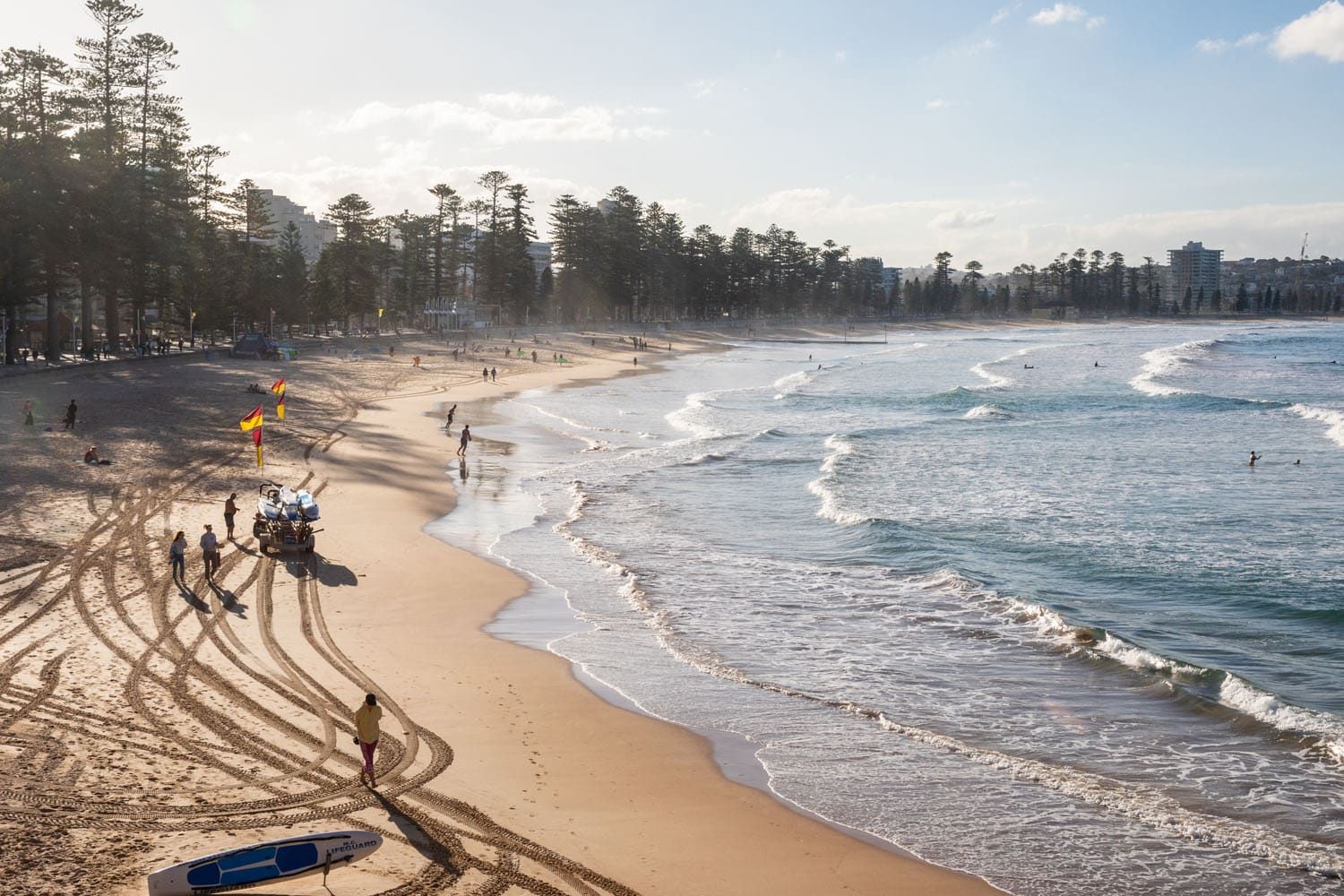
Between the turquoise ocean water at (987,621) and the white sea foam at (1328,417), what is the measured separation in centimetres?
39

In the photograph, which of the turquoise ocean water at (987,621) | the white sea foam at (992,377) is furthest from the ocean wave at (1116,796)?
the white sea foam at (992,377)

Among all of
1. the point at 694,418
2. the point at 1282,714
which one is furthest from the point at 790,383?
the point at 1282,714

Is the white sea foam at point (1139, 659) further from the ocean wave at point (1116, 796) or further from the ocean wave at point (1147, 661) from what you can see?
the ocean wave at point (1116, 796)

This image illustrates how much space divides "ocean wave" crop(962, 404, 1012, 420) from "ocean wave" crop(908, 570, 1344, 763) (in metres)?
30.1

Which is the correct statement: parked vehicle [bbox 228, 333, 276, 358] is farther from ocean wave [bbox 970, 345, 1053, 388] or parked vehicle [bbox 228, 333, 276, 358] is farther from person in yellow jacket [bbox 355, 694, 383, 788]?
person in yellow jacket [bbox 355, 694, 383, 788]

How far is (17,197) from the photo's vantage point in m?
45.0

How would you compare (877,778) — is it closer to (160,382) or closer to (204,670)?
(204,670)

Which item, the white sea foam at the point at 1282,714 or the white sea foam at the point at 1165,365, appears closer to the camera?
the white sea foam at the point at 1282,714

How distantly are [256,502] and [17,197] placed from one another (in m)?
28.6

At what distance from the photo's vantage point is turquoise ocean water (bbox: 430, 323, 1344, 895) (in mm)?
11703

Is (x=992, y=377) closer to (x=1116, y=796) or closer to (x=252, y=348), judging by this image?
(x=252, y=348)

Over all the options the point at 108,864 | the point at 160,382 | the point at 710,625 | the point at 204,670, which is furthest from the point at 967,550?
the point at 160,382

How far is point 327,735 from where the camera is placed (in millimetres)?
12500

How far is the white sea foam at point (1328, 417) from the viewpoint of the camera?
42656mm
